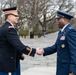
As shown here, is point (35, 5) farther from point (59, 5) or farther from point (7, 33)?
point (7, 33)

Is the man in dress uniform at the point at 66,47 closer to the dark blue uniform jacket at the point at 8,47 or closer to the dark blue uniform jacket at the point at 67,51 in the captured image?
the dark blue uniform jacket at the point at 67,51

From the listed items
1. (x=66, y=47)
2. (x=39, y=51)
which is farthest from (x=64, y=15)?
(x=39, y=51)

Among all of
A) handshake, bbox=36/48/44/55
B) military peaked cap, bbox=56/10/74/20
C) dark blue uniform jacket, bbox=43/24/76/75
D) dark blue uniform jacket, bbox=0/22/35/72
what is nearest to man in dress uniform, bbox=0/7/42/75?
dark blue uniform jacket, bbox=0/22/35/72

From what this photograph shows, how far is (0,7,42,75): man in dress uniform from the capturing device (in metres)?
4.90

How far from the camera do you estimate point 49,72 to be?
981 cm

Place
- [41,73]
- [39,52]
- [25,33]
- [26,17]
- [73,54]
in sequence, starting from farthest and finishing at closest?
[26,17] → [25,33] → [41,73] → [39,52] → [73,54]

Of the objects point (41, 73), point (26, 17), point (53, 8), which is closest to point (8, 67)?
point (41, 73)

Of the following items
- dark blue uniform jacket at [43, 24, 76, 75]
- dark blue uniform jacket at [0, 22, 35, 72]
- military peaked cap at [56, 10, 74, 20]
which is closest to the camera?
dark blue uniform jacket at [43, 24, 76, 75]

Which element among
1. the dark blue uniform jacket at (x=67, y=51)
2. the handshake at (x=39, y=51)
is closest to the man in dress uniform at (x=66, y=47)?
the dark blue uniform jacket at (x=67, y=51)

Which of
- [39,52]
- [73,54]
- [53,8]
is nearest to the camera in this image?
[73,54]

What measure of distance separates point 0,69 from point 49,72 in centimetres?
497

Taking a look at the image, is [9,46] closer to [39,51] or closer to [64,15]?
[39,51]

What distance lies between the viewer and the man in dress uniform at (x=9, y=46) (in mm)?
4902

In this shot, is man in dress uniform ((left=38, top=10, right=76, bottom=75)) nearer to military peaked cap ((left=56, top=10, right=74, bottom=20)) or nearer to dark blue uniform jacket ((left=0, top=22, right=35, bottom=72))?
military peaked cap ((left=56, top=10, right=74, bottom=20))
